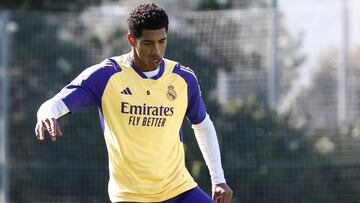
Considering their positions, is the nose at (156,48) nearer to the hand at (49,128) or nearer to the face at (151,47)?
the face at (151,47)

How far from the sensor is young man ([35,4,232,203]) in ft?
15.4

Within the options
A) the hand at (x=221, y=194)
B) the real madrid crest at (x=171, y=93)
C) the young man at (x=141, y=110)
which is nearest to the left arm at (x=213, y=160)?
the hand at (x=221, y=194)

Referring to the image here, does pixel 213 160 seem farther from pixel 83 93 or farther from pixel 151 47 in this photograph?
pixel 83 93

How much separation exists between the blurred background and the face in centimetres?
494

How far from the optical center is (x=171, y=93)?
483 centimetres

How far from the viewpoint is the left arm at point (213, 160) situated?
5008 mm

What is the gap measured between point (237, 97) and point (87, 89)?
5.30 m

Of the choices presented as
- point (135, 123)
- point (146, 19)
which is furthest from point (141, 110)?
point (146, 19)

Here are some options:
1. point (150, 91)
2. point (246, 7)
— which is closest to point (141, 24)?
point (150, 91)

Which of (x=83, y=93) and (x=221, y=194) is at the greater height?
(x=83, y=93)

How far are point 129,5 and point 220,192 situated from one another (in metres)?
7.59

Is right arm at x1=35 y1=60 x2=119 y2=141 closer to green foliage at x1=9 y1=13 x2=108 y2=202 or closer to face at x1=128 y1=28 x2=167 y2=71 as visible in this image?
face at x1=128 y1=28 x2=167 y2=71

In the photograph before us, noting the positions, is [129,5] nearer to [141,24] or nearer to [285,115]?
[285,115]

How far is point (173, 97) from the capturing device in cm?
483
